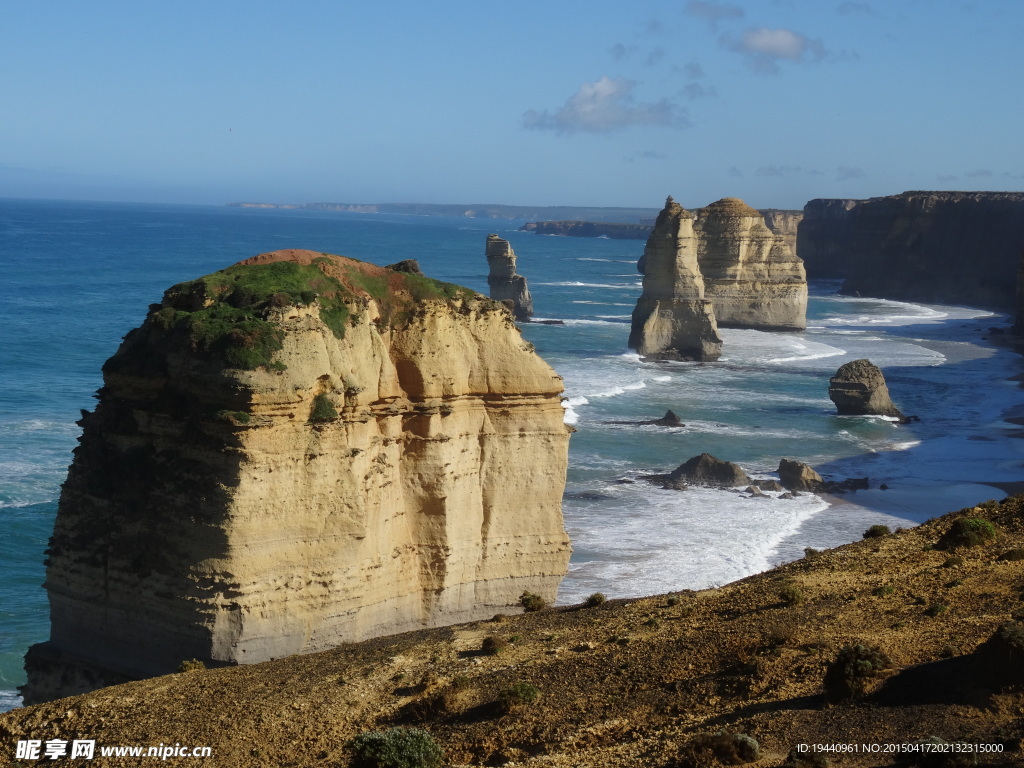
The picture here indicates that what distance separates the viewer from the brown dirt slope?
1373cm

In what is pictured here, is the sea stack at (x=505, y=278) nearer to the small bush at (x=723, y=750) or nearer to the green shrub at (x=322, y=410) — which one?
the green shrub at (x=322, y=410)

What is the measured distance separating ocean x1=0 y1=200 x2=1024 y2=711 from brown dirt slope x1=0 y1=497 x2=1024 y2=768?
9.32 m

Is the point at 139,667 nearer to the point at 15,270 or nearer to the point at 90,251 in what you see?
the point at 15,270

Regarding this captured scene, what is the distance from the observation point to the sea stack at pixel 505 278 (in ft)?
314

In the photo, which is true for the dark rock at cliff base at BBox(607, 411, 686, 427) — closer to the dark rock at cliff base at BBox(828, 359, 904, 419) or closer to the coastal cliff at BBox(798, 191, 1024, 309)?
the dark rock at cliff base at BBox(828, 359, 904, 419)

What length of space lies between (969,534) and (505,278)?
253 ft

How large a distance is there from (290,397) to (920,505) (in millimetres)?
29375

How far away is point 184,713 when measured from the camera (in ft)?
52.3

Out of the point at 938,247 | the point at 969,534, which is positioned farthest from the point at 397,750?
the point at 938,247

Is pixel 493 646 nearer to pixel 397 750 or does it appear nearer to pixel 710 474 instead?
pixel 397 750

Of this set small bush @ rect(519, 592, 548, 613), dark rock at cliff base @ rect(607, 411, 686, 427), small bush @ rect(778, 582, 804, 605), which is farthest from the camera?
dark rock at cliff base @ rect(607, 411, 686, 427)

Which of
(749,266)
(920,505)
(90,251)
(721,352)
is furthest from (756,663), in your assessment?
(90,251)

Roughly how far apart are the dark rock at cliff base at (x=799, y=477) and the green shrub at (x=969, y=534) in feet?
72.8

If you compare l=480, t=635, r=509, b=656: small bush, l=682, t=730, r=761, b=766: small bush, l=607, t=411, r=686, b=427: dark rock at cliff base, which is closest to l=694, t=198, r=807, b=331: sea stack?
l=607, t=411, r=686, b=427: dark rock at cliff base
